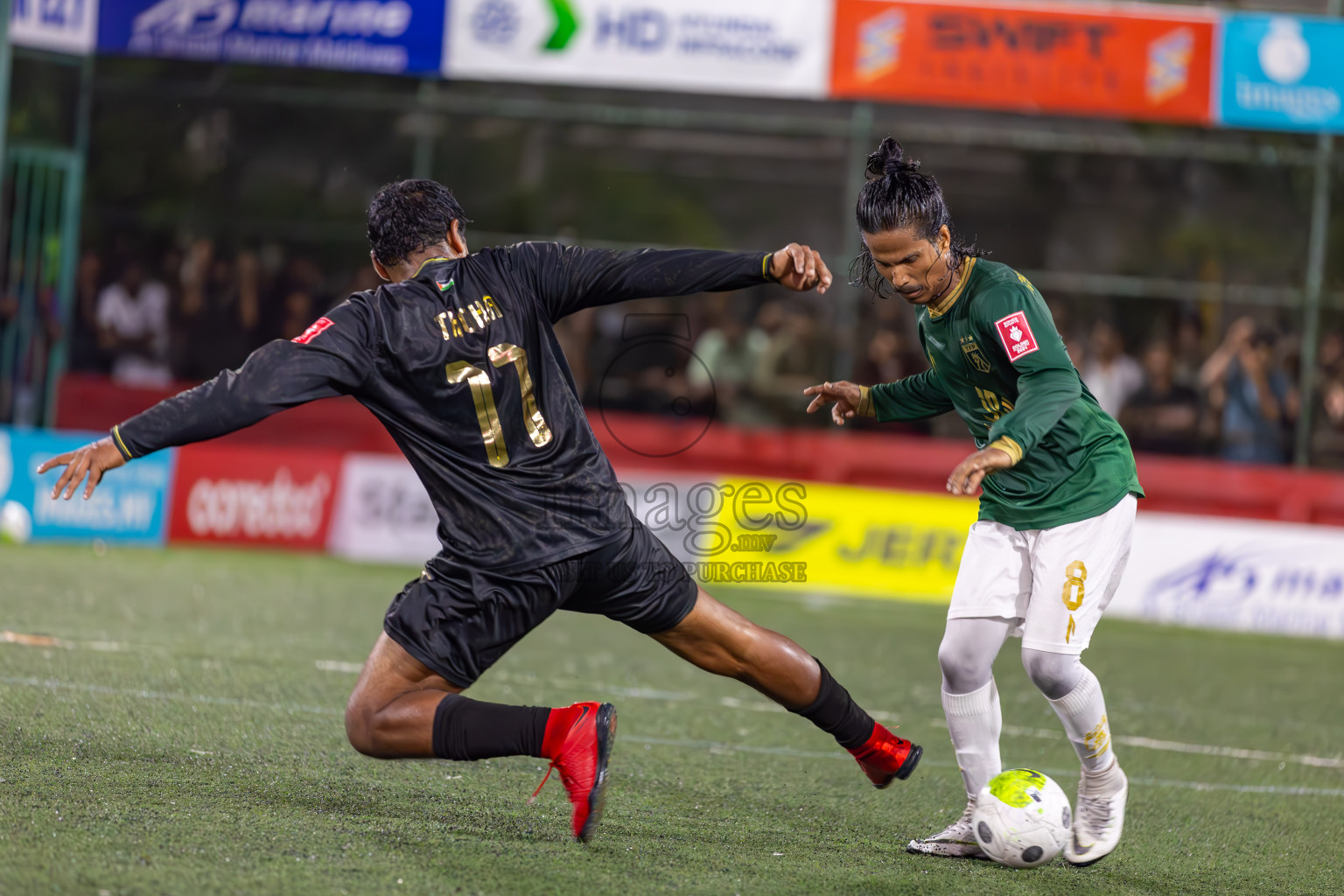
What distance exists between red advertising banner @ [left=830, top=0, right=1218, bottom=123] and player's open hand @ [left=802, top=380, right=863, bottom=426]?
10.0 m

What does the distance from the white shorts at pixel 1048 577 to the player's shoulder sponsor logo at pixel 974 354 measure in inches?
19.6

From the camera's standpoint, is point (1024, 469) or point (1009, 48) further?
point (1009, 48)

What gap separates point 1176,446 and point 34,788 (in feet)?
41.0

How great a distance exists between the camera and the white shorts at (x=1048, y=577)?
4.48 metres

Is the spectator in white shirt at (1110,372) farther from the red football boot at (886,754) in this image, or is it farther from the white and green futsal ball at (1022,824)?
the white and green futsal ball at (1022,824)

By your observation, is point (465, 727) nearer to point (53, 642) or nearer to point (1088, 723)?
point (1088, 723)

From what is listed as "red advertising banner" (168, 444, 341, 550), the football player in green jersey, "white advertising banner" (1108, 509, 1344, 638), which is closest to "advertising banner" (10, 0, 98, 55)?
"red advertising banner" (168, 444, 341, 550)

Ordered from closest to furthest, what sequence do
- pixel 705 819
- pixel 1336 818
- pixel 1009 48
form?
1. pixel 705 819
2. pixel 1336 818
3. pixel 1009 48

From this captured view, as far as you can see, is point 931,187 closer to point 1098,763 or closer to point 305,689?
point 1098,763

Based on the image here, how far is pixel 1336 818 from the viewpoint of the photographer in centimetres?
543

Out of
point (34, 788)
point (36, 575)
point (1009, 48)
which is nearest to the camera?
point (34, 788)

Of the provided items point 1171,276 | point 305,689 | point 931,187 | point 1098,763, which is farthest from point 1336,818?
point 1171,276

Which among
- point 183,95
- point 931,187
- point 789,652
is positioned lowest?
point 789,652

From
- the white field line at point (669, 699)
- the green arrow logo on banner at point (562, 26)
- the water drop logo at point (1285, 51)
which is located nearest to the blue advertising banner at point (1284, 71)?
the water drop logo at point (1285, 51)
